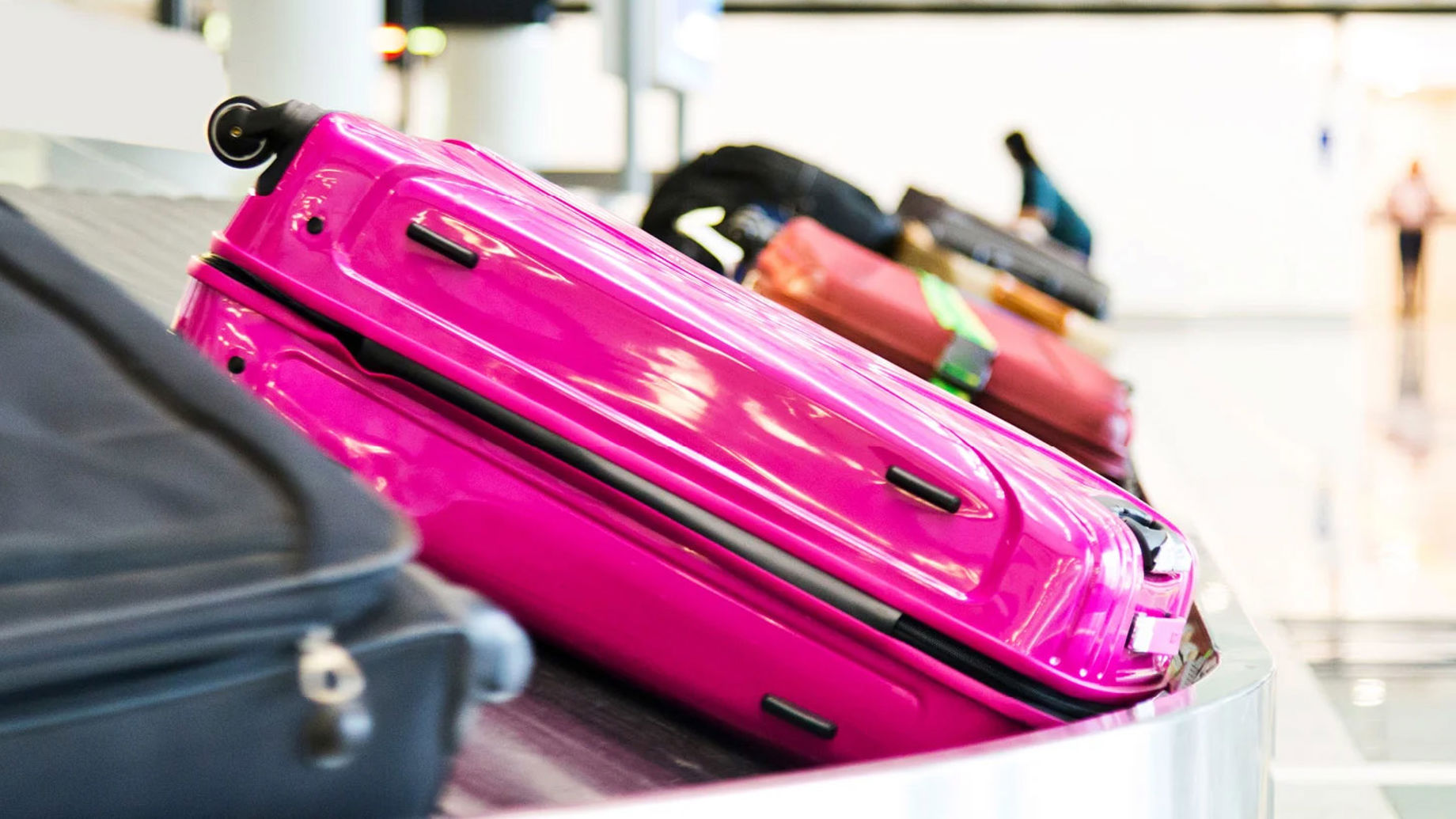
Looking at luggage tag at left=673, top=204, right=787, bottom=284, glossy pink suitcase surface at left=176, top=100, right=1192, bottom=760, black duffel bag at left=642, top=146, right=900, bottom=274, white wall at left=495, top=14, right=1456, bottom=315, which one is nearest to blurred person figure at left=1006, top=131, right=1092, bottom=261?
black duffel bag at left=642, top=146, right=900, bottom=274

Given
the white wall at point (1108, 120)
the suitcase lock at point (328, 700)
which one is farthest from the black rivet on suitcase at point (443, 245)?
the white wall at point (1108, 120)

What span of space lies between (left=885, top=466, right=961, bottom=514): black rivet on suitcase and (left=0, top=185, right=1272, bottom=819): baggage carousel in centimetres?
22

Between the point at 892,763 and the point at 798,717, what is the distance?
0.39 metres

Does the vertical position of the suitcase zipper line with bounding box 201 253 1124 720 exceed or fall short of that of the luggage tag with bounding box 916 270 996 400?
it falls short

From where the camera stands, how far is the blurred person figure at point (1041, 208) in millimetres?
4953

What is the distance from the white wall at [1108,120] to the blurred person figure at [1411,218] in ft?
3.23

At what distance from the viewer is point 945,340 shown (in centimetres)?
214

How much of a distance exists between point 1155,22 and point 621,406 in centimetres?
1626

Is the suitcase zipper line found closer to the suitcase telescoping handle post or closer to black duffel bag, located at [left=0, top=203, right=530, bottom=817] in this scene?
the suitcase telescoping handle post

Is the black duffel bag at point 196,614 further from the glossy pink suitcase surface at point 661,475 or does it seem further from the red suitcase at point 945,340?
the red suitcase at point 945,340

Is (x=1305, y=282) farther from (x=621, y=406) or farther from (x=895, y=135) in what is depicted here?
(x=621, y=406)

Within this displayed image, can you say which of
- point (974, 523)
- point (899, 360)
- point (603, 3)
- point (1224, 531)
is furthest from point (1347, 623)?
point (974, 523)

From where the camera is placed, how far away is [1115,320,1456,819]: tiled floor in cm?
342

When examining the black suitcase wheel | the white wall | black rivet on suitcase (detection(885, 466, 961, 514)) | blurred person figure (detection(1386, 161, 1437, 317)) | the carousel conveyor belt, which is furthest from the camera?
blurred person figure (detection(1386, 161, 1437, 317))
